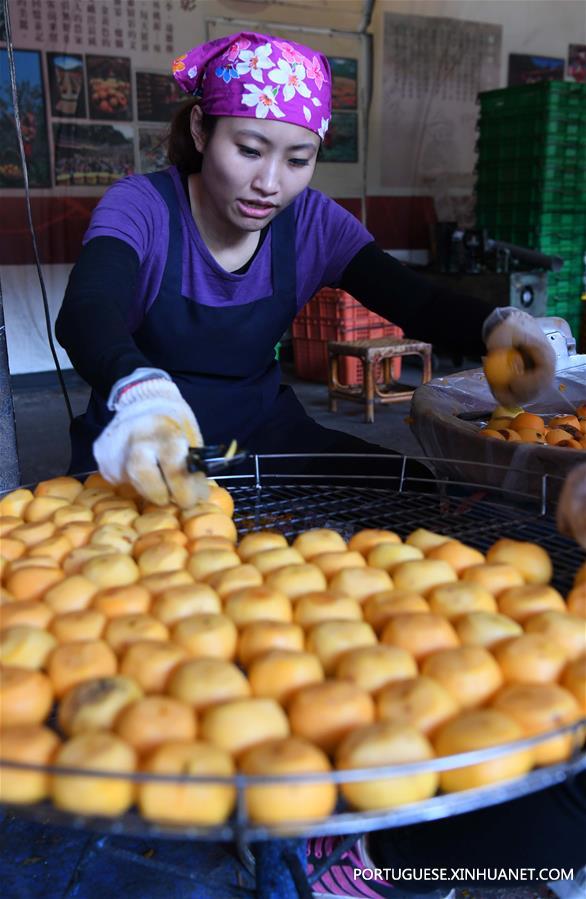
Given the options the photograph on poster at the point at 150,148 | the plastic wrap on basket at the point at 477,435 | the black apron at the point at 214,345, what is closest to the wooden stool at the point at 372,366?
the photograph on poster at the point at 150,148

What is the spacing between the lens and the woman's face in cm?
195

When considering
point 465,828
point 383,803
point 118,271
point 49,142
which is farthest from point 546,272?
point 383,803

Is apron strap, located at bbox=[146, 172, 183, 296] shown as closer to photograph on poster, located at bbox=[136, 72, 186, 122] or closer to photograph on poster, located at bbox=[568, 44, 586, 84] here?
photograph on poster, located at bbox=[136, 72, 186, 122]

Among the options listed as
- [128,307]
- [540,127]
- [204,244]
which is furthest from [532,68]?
[128,307]

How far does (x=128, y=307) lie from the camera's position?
191cm

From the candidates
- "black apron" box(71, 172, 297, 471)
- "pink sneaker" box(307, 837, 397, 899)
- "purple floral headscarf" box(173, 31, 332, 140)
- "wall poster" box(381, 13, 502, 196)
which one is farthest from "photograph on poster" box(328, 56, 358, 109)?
"pink sneaker" box(307, 837, 397, 899)

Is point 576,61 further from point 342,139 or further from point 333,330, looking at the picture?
point 333,330

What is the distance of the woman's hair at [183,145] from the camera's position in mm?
2244

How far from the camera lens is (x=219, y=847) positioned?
1851mm

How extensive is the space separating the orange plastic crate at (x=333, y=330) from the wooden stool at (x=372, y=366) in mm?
205

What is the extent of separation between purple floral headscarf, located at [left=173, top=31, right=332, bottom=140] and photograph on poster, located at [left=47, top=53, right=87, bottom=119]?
16.5 feet

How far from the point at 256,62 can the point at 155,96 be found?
5490 millimetres

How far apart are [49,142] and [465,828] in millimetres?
6490

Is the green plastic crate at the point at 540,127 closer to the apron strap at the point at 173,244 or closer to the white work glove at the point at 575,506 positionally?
the apron strap at the point at 173,244
